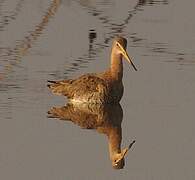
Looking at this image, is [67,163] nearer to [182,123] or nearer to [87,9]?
[182,123]

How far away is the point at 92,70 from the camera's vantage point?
18125mm

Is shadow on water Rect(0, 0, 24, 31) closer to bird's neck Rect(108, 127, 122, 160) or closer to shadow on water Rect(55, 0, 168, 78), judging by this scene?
shadow on water Rect(55, 0, 168, 78)

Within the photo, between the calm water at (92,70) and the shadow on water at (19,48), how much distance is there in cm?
2

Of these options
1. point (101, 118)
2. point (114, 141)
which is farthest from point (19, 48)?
point (114, 141)

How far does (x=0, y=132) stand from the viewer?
1462cm

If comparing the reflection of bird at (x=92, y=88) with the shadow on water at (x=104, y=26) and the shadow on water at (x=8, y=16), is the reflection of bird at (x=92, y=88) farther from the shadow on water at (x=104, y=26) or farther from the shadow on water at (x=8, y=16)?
the shadow on water at (x=8, y=16)

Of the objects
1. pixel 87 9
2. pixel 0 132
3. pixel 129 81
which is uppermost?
pixel 0 132

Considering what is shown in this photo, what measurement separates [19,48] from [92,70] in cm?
176

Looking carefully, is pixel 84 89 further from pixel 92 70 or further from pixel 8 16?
pixel 8 16

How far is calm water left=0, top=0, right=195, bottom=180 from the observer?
1372 centimetres

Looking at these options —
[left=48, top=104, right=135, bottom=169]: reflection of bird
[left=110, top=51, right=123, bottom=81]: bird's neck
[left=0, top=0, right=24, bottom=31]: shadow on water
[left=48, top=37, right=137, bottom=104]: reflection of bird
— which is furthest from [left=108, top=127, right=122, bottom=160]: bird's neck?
[left=0, top=0, right=24, bottom=31]: shadow on water

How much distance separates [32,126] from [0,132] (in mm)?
587

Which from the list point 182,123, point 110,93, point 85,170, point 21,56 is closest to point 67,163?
point 85,170

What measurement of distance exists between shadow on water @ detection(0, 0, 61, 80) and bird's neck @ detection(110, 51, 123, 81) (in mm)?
1712
